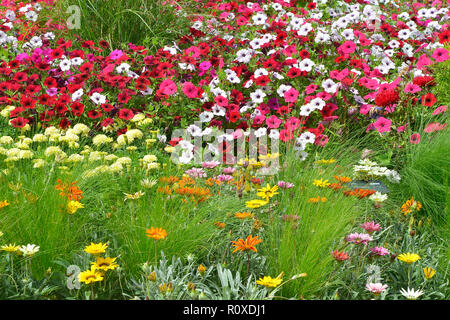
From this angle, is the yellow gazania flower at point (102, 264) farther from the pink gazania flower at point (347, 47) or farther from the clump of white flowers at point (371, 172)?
the pink gazania flower at point (347, 47)

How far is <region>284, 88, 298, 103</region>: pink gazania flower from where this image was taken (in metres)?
4.37

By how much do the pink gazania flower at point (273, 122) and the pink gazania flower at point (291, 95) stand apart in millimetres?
216

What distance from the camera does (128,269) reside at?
2396 millimetres

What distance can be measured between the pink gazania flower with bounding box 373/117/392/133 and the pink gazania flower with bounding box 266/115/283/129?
0.74m

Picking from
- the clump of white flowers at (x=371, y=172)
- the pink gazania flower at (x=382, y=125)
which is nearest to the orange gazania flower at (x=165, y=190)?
the clump of white flowers at (x=371, y=172)

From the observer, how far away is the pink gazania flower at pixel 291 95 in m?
4.37

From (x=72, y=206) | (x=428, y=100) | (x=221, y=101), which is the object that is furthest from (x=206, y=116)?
(x=72, y=206)

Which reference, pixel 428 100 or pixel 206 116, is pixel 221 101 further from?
pixel 428 100

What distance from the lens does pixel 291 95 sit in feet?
14.4

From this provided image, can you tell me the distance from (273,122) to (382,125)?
831 millimetres

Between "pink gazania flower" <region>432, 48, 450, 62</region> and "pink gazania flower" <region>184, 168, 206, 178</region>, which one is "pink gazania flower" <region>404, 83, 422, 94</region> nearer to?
"pink gazania flower" <region>432, 48, 450, 62</region>

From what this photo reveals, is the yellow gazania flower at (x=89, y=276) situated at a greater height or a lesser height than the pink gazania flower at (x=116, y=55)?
lesser
